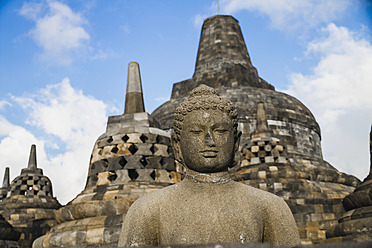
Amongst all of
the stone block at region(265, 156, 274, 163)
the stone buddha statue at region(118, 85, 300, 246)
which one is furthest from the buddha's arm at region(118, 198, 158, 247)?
the stone block at region(265, 156, 274, 163)

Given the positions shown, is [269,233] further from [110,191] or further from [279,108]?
[279,108]

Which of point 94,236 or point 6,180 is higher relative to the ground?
point 6,180

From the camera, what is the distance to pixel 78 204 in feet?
23.5

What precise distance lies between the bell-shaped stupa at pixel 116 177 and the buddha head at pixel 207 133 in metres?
3.75

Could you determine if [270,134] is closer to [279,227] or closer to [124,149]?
[124,149]

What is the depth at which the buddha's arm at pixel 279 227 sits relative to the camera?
9.48 ft

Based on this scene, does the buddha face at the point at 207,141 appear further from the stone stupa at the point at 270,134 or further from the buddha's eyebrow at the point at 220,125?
the stone stupa at the point at 270,134

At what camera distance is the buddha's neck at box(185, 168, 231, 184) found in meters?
3.06

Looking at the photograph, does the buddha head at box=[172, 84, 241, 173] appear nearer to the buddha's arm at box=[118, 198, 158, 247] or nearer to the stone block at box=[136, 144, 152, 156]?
the buddha's arm at box=[118, 198, 158, 247]

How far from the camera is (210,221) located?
2.82 metres

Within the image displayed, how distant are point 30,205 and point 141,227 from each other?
48.5 feet

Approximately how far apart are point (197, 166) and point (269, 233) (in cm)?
74

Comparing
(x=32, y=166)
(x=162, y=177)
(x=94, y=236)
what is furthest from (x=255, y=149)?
(x=32, y=166)

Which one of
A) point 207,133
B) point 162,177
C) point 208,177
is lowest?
point 208,177
